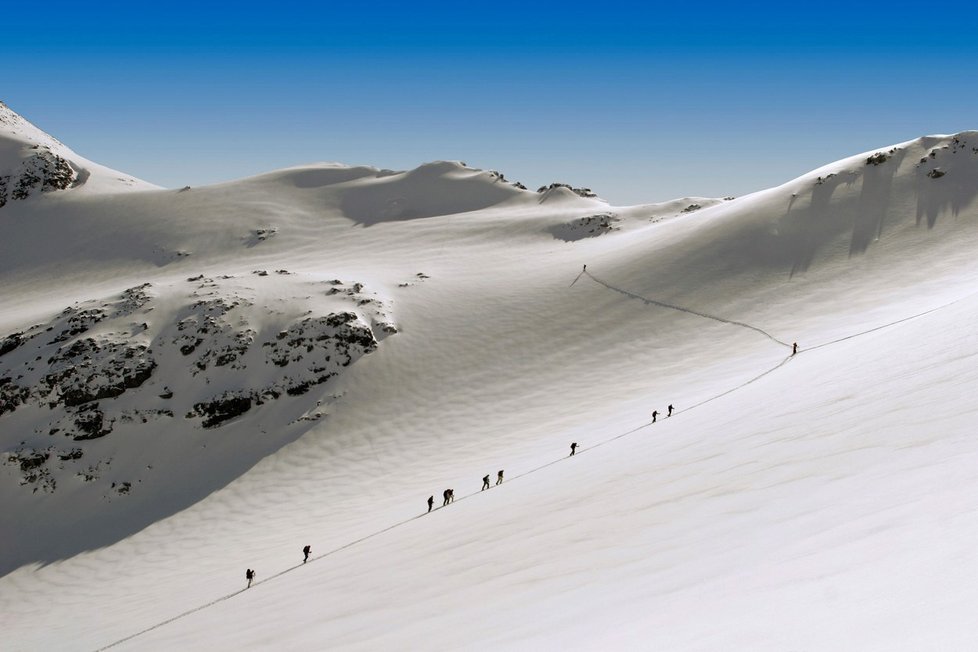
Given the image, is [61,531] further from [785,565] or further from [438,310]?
[785,565]

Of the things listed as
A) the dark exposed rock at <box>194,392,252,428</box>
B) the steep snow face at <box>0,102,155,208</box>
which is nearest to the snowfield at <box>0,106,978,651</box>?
the dark exposed rock at <box>194,392,252,428</box>

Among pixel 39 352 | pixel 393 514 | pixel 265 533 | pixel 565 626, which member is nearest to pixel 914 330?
pixel 565 626

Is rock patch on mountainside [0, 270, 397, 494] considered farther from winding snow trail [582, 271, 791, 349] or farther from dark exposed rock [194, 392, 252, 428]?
winding snow trail [582, 271, 791, 349]

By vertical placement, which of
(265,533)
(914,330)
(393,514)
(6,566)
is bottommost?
(6,566)

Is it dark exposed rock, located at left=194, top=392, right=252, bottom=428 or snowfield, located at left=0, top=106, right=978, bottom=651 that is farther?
dark exposed rock, located at left=194, top=392, right=252, bottom=428

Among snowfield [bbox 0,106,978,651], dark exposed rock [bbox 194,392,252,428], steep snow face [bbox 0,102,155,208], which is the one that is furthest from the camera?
steep snow face [bbox 0,102,155,208]

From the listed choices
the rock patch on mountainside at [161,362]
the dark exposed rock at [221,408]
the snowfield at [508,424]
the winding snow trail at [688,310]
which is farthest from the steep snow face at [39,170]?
the winding snow trail at [688,310]

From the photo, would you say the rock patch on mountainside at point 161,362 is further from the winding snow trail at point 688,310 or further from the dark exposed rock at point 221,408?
the winding snow trail at point 688,310
